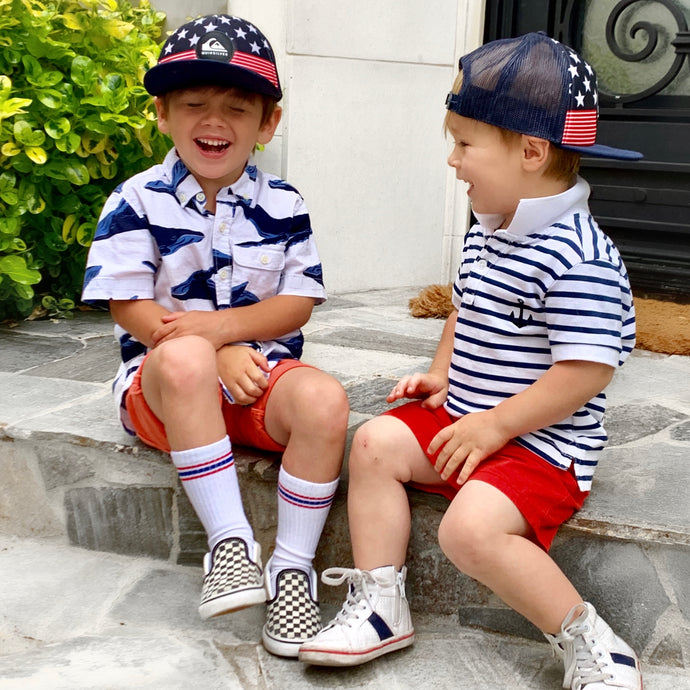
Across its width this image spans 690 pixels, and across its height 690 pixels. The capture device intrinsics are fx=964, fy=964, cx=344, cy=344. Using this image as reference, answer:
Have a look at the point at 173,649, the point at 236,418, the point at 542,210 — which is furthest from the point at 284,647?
the point at 542,210

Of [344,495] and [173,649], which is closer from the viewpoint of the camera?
[173,649]

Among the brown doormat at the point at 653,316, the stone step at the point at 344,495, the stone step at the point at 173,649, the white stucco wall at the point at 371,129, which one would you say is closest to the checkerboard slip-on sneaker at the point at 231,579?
the stone step at the point at 173,649

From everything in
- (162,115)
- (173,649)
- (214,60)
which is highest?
(214,60)

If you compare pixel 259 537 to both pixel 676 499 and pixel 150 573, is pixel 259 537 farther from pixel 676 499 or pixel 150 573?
pixel 676 499

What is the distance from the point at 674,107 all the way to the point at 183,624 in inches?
82.3

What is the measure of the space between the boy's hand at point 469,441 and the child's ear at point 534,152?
1.25ft

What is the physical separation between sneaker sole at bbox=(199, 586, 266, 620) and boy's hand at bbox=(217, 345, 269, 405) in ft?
1.12

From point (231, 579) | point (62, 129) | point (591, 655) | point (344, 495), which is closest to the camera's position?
point (591, 655)

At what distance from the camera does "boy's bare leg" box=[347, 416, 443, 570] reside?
5.05 feet

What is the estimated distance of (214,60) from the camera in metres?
1.63

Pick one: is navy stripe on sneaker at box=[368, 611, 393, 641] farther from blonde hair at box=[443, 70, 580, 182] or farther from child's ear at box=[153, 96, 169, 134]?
child's ear at box=[153, 96, 169, 134]

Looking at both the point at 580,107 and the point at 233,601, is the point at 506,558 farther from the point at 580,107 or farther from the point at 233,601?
the point at 580,107

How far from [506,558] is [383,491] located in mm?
243

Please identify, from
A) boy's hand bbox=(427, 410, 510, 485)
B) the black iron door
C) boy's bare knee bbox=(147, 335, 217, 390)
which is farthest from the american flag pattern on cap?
the black iron door
